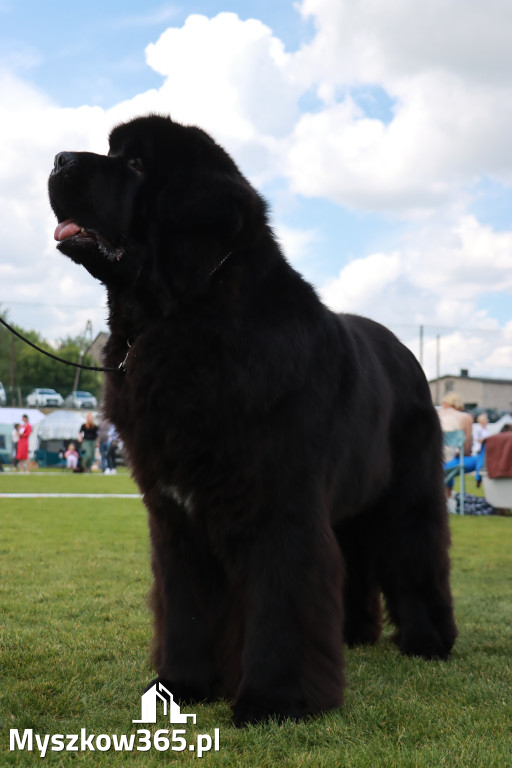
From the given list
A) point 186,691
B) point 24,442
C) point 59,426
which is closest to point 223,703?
point 186,691

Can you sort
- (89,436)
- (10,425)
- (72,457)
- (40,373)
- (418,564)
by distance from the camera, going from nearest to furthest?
(418,564) < (89,436) < (72,457) < (10,425) < (40,373)

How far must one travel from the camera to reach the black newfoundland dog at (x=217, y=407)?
217 centimetres

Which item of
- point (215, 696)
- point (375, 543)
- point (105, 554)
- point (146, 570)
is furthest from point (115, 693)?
point (105, 554)

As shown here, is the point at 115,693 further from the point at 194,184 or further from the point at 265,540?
the point at 194,184

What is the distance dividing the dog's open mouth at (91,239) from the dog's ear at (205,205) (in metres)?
0.17

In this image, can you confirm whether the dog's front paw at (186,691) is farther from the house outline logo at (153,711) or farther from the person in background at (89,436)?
the person in background at (89,436)

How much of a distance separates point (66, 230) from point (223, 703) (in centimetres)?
156

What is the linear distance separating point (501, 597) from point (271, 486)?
3.25m

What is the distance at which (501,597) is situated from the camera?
15.9 ft

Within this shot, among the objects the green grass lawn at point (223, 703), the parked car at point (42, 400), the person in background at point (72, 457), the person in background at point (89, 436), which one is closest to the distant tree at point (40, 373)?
the parked car at point (42, 400)

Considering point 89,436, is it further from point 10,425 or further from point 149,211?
point 149,211

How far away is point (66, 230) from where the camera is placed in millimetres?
2225

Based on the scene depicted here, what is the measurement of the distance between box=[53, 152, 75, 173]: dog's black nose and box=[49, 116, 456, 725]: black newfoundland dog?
0.04 ft

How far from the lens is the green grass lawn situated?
1.91 meters
